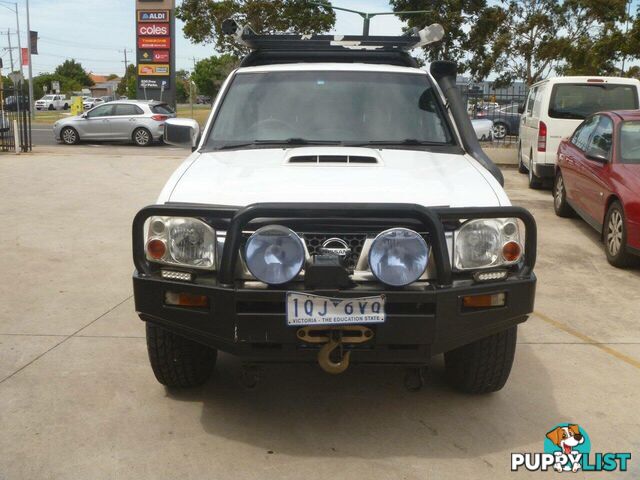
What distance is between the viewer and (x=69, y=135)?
2248cm

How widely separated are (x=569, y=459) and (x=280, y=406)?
1.47 meters

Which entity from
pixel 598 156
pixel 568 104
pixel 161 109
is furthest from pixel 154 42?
pixel 598 156

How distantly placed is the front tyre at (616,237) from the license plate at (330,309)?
14.9 ft

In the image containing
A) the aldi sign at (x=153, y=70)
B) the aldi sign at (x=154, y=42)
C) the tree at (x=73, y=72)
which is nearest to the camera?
the aldi sign at (x=154, y=42)

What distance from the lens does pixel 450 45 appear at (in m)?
32.6

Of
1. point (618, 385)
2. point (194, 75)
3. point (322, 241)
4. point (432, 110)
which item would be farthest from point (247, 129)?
point (194, 75)

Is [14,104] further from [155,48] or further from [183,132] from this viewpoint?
[183,132]

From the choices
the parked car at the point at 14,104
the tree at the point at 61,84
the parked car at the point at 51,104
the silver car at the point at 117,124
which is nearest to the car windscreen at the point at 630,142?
the parked car at the point at 14,104

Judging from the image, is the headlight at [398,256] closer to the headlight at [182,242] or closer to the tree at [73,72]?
the headlight at [182,242]

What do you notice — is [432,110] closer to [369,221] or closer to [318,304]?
[369,221]

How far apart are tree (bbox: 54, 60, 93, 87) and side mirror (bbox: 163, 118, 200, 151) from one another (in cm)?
12737

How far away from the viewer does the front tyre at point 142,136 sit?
869 inches

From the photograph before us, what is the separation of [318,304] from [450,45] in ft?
102

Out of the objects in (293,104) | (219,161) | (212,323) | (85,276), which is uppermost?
(293,104)
